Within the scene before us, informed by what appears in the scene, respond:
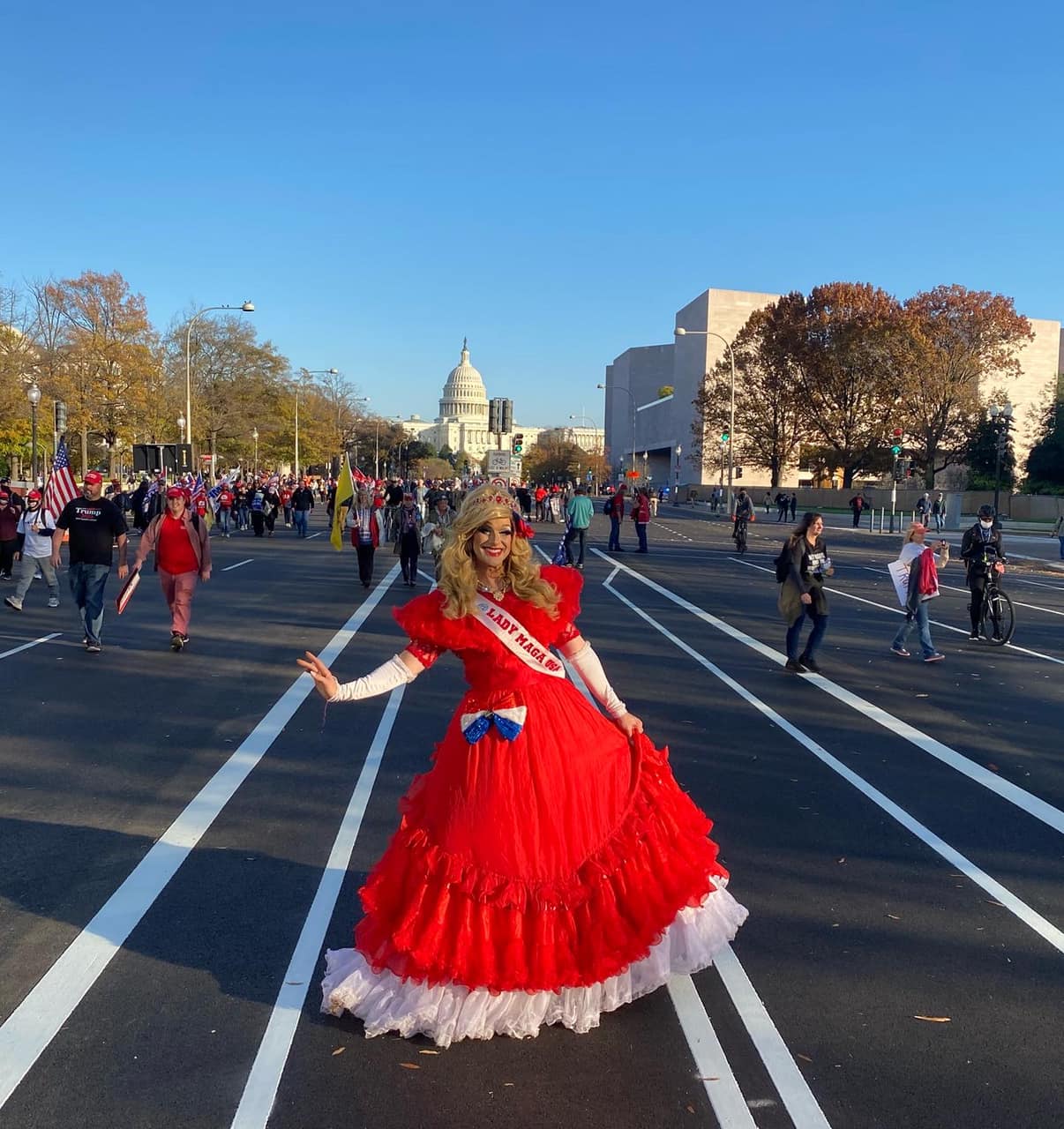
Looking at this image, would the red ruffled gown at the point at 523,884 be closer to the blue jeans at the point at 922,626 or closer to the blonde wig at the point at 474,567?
the blonde wig at the point at 474,567

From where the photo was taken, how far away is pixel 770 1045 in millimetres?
3623

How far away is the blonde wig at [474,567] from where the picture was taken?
3.92 metres

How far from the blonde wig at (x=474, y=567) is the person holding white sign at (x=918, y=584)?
865cm

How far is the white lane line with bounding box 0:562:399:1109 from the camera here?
11.8 ft

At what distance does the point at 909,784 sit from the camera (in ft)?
22.4

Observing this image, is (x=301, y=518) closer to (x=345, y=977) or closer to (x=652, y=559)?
(x=652, y=559)

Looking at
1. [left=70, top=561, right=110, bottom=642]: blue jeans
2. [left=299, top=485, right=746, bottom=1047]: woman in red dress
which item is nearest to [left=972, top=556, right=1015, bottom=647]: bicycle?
[left=70, top=561, right=110, bottom=642]: blue jeans

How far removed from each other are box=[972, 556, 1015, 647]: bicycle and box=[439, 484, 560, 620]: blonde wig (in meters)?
10.5

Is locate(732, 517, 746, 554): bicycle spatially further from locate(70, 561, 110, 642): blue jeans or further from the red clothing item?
locate(70, 561, 110, 642): blue jeans

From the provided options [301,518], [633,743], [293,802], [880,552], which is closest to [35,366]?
[301,518]

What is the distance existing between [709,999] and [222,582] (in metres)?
16.5

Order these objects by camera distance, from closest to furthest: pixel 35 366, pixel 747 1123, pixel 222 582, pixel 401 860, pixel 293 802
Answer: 1. pixel 747 1123
2. pixel 401 860
3. pixel 293 802
4. pixel 222 582
5. pixel 35 366

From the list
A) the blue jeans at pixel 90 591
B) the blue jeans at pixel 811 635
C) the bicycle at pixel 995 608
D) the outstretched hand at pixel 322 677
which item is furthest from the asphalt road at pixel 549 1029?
the bicycle at pixel 995 608

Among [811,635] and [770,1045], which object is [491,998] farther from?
[811,635]
